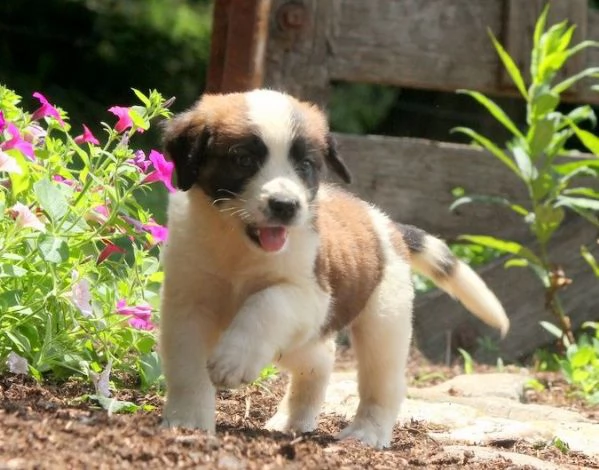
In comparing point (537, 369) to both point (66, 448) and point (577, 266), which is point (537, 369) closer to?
point (577, 266)

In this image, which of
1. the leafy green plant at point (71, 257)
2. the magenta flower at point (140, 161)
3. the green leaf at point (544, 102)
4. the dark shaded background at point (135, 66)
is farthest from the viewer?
the dark shaded background at point (135, 66)

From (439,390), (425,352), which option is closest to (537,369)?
(425,352)

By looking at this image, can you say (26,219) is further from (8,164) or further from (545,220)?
(545,220)

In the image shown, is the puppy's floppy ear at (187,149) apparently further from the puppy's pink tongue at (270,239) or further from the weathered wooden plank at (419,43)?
the weathered wooden plank at (419,43)

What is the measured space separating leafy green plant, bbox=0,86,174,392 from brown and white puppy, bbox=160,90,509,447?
232 mm

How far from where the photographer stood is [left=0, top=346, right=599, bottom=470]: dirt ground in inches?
114

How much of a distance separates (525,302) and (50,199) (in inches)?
177

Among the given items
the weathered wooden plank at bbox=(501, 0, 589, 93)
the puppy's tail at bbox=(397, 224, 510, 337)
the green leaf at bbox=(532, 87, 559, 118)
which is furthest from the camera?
the weathered wooden plank at bbox=(501, 0, 589, 93)

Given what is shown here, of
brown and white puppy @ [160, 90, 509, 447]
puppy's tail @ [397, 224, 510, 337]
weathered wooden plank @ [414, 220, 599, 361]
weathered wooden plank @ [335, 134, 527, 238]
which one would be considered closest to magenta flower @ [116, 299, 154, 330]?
brown and white puppy @ [160, 90, 509, 447]

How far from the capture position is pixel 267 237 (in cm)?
379

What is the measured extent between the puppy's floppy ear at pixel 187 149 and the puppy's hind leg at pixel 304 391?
0.97 m

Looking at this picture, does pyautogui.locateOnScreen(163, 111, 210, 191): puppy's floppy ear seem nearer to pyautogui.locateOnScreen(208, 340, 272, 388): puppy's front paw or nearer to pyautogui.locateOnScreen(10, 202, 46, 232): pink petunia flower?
pyautogui.locateOnScreen(10, 202, 46, 232): pink petunia flower

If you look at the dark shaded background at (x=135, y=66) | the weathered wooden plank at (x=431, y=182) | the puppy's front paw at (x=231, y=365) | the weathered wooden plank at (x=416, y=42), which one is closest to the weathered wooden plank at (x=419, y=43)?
the weathered wooden plank at (x=416, y=42)

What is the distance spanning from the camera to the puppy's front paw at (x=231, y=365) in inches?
135
